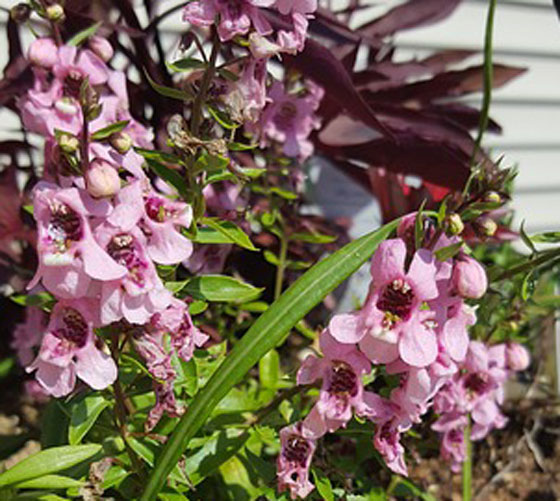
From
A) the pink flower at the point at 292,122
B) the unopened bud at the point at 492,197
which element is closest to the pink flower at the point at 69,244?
the unopened bud at the point at 492,197

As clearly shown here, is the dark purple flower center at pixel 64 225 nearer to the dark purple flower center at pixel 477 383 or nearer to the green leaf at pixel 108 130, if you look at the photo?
the green leaf at pixel 108 130

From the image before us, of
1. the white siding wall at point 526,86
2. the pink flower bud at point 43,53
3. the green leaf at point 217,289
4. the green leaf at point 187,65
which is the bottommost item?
the white siding wall at point 526,86

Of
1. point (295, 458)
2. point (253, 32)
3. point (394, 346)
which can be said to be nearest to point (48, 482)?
point (295, 458)

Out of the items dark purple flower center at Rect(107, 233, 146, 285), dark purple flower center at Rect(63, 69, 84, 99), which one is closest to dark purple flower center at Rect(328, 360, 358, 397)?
dark purple flower center at Rect(107, 233, 146, 285)

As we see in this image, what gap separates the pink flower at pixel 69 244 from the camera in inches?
26.3

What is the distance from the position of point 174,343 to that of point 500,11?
2.06m

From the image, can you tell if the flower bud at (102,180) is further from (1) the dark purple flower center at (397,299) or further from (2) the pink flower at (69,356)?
(1) the dark purple flower center at (397,299)

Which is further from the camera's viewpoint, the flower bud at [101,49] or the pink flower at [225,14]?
the flower bud at [101,49]

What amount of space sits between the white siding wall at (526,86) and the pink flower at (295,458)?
1.70 meters

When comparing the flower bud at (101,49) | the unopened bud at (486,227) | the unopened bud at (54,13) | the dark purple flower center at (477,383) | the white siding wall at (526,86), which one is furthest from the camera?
the white siding wall at (526,86)

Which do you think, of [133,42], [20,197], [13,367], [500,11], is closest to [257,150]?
[133,42]

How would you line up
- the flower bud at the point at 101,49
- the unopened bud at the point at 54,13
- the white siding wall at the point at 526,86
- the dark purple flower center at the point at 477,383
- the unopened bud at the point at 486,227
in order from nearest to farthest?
the unopened bud at the point at 486,227 < the unopened bud at the point at 54,13 < the flower bud at the point at 101,49 < the dark purple flower center at the point at 477,383 < the white siding wall at the point at 526,86

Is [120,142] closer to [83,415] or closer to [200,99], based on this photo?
[200,99]

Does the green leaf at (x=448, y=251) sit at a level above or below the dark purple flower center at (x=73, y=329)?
above
